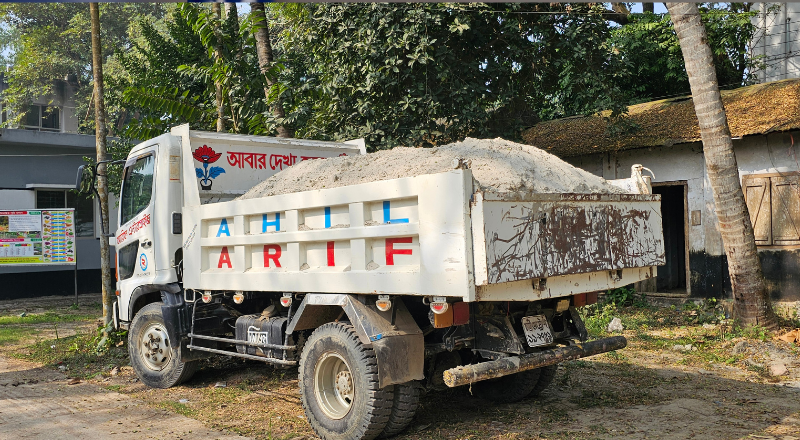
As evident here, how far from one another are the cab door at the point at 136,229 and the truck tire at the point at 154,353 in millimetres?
348

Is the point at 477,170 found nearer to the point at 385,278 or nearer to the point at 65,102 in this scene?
the point at 385,278

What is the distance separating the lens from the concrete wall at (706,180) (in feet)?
33.0

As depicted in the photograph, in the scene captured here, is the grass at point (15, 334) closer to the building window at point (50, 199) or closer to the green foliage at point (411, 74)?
the green foliage at point (411, 74)

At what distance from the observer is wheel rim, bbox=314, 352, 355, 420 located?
493 cm

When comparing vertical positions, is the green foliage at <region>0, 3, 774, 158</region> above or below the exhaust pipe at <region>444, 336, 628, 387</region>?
above

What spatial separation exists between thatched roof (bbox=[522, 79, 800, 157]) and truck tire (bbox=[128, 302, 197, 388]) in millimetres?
7677

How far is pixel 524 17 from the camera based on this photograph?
10.6 metres

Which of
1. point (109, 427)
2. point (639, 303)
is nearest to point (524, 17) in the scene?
point (639, 303)

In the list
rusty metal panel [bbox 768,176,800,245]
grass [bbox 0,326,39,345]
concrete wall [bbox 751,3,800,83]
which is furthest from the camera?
concrete wall [bbox 751,3,800,83]

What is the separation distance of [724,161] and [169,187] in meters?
6.68

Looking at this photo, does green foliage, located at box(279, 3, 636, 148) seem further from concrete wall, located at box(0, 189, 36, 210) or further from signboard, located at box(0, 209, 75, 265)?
concrete wall, located at box(0, 189, 36, 210)

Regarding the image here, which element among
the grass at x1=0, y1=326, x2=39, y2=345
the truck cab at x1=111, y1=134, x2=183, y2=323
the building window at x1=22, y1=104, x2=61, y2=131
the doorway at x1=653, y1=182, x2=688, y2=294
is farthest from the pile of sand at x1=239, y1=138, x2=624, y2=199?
the building window at x1=22, y1=104, x2=61, y2=131

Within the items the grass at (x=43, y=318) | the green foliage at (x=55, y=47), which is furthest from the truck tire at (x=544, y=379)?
the green foliage at (x=55, y=47)

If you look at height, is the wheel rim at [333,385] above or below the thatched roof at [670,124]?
below
